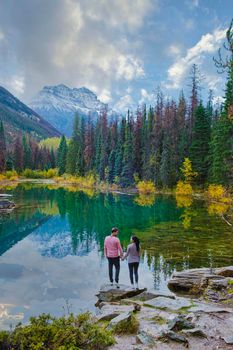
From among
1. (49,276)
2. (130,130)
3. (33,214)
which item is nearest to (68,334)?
(49,276)

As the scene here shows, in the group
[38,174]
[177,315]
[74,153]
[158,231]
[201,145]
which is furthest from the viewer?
[38,174]

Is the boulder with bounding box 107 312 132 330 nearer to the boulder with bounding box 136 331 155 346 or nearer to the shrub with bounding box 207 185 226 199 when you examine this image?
the boulder with bounding box 136 331 155 346

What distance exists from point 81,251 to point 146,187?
49020 mm

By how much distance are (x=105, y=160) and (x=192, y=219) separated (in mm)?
61272

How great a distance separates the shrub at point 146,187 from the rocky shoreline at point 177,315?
180ft

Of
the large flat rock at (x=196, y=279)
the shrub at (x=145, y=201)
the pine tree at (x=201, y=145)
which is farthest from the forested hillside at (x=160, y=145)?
the large flat rock at (x=196, y=279)

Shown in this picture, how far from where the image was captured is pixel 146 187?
7156 cm

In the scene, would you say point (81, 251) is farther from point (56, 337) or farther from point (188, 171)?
point (188, 171)

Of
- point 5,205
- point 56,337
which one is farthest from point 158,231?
point 56,337

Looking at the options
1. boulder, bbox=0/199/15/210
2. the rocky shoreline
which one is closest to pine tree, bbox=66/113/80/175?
boulder, bbox=0/199/15/210

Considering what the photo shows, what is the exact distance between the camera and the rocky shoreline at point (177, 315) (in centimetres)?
794

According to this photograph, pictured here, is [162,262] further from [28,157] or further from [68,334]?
[28,157]

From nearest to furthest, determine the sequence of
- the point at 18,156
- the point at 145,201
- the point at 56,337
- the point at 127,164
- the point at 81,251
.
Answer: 1. the point at 56,337
2. the point at 81,251
3. the point at 145,201
4. the point at 127,164
5. the point at 18,156

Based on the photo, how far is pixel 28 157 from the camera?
468ft
